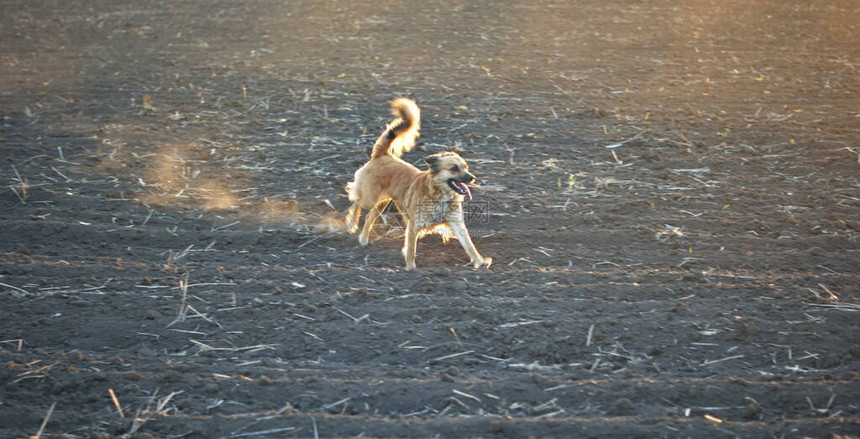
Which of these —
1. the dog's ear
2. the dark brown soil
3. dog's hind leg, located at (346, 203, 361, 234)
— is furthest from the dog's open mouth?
dog's hind leg, located at (346, 203, 361, 234)

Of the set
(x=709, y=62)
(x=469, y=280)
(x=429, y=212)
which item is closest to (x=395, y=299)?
(x=469, y=280)

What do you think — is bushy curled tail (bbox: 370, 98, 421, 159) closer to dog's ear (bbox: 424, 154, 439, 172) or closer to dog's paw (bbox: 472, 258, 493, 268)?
dog's ear (bbox: 424, 154, 439, 172)

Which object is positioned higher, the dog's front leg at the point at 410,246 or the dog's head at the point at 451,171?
the dog's head at the point at 451,171

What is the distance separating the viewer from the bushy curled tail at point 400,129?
741 centimetres

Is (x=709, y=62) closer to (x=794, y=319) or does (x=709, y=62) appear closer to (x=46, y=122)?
(x=794, y=319)

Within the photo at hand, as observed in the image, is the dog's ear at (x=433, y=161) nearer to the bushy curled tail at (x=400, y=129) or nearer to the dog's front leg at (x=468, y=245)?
the dog's front leg at (x=468, y=245)

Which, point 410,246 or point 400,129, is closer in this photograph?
point 410,246

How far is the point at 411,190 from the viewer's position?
7.09 meters

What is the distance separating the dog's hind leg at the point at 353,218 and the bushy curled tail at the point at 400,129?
54cm

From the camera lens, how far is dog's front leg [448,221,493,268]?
6.69 metres

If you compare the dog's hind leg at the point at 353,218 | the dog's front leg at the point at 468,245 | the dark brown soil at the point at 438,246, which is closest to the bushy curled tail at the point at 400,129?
the dog's hind leg at the point at 353,218

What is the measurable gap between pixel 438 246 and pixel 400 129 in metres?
1.18

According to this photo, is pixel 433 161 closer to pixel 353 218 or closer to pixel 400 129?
pixel 400 129

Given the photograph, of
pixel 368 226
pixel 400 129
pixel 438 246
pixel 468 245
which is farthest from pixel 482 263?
pixel 400 129
